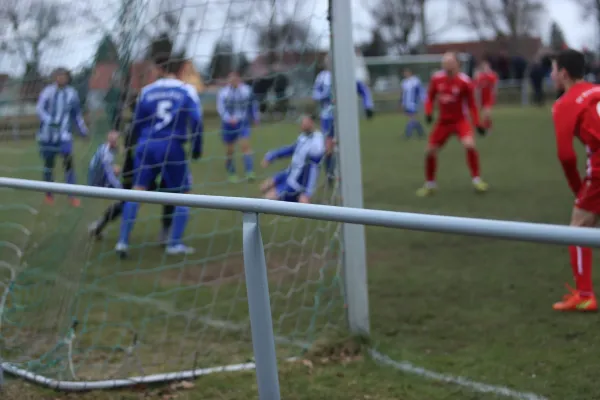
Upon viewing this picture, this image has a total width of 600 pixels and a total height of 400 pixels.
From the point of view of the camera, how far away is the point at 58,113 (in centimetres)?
613

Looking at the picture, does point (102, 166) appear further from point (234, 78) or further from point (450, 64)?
point (450, 64)

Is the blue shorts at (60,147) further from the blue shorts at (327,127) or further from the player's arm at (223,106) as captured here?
the blue shorts at (327,127)

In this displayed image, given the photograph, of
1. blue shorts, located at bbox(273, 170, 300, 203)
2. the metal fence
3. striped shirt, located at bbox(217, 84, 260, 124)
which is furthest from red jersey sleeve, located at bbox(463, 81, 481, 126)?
Answer: the metal fence

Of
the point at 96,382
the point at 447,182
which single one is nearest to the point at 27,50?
the point at 96,382

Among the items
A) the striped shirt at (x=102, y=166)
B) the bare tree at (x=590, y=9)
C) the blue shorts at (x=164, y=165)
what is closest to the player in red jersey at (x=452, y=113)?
the blue shorts at (x=164, y=165)

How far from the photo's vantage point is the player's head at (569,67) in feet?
14.7

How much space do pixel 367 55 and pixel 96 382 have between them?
153ft

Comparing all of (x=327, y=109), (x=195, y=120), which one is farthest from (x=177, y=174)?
(x=327, y=109)

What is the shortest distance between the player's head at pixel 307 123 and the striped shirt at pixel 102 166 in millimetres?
1531

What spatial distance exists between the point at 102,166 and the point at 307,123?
193cm

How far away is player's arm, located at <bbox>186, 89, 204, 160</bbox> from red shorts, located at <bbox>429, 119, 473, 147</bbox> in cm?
492

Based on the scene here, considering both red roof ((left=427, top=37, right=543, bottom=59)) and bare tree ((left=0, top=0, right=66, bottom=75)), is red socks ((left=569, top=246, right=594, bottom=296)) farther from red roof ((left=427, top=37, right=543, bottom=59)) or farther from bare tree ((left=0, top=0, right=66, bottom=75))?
red roof ((left=427, top=37, right=543, bottom=59))

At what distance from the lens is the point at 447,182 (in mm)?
11320

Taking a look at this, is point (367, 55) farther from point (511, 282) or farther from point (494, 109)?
point (511, 282)
